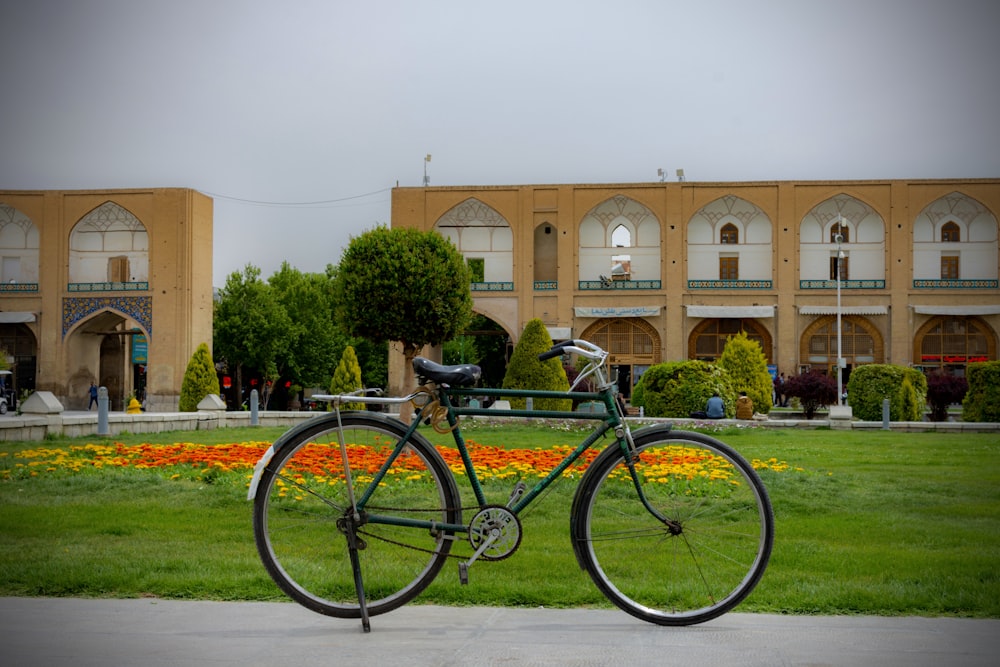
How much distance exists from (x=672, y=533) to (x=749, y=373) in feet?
56.4

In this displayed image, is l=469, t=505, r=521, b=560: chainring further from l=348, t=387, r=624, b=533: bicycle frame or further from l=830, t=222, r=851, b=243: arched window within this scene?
l=830, t=222, r=851, b=243: arched window

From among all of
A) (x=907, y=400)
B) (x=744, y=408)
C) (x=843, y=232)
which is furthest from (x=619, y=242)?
(x=907, y=400)

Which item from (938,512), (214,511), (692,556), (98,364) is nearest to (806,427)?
(938,512)

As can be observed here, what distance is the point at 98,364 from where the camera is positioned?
36938 millimetres

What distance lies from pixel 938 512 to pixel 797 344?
2930 centimetres

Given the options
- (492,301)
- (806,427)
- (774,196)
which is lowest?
(806,427)

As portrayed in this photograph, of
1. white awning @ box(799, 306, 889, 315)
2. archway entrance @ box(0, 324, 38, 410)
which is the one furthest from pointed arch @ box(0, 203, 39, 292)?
white awning @ box(799, 306, 889, 315)

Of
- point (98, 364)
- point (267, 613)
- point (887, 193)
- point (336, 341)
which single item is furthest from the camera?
point (336, 341)

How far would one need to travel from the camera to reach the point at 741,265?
3503 centimetres

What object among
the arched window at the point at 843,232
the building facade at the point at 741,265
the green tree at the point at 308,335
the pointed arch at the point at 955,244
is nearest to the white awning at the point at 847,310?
the building facade at the point at 741,265

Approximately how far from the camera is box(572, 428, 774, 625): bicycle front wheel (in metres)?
3.39

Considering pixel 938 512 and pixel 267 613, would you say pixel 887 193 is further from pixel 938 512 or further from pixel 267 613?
pixel 267 613

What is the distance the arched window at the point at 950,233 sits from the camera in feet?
112

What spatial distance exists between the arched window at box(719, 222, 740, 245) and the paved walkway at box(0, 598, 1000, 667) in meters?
32.8
